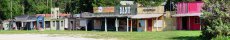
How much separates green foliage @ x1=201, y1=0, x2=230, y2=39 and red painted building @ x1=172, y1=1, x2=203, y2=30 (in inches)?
727

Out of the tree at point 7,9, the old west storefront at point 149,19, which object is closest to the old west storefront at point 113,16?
the old west storefront at point 149,19

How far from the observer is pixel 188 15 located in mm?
43781

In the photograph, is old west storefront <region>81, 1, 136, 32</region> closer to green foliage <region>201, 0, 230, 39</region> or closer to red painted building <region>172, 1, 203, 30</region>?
red painted building <region>172, 1, 203, 30</region>

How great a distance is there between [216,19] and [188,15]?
19.6m

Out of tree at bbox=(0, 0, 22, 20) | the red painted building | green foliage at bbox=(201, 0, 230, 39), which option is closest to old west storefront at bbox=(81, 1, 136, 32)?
the red painted building

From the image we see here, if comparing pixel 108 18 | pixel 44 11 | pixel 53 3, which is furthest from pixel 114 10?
pixel 53 3

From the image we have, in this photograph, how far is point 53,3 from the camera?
91.2 m

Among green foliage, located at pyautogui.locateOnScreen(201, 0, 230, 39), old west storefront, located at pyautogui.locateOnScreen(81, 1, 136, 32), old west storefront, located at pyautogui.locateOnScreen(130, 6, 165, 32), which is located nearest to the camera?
green foliage, located at pyautogui.locateOnScreen(201, 0, 230, 39)

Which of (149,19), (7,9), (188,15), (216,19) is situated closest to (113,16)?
(149,19)

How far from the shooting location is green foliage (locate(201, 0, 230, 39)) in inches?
939

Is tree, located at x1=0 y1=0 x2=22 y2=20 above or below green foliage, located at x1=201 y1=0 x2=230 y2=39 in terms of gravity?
above

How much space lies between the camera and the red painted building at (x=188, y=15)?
44625 mm

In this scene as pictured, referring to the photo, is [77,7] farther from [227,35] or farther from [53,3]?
[227,35]

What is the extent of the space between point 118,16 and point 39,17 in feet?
60.5
